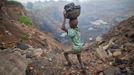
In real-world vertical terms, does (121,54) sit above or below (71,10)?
below

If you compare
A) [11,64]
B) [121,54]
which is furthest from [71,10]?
[121,54]

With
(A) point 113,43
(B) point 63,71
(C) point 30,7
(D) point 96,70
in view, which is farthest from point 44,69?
(C) point 30,7

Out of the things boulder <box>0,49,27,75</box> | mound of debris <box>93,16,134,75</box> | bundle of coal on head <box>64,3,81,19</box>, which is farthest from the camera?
mound of debris <box>93,16,134,75</box>

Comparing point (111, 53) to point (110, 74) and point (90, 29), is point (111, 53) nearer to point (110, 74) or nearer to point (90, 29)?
point (110, 74)

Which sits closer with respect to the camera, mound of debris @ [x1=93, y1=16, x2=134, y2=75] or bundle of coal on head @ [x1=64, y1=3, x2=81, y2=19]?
bundle of coal on head @ [x1=64, y1=3, x2=81, y2=19]

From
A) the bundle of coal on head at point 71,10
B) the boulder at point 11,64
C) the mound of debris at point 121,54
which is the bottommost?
the mound of debris at point 121,54

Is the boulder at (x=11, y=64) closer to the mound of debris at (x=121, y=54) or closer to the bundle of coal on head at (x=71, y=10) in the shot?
the bundle of coal on head at (x=71, y=10)

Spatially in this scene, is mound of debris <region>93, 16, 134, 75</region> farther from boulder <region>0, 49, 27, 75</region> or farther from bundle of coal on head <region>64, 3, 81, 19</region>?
boulder <region>0, 49, 27, 75</region>

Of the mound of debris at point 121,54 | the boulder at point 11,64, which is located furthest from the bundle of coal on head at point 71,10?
the mound of debris at point 121,54

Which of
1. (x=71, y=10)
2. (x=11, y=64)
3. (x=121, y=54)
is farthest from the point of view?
(x=121, y=54)

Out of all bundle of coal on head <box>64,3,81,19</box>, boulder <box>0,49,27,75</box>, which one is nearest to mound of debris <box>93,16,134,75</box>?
bundle of coal on head <box>64,3,81,19</box>

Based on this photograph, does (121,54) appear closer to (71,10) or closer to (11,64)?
(71,10)

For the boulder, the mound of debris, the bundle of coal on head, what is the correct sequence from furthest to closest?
the mound of debris → the bundle of coal on head → the boulder

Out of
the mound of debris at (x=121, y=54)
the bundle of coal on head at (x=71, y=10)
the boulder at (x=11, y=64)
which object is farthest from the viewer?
the mound of debris at (x=121, y=54)
